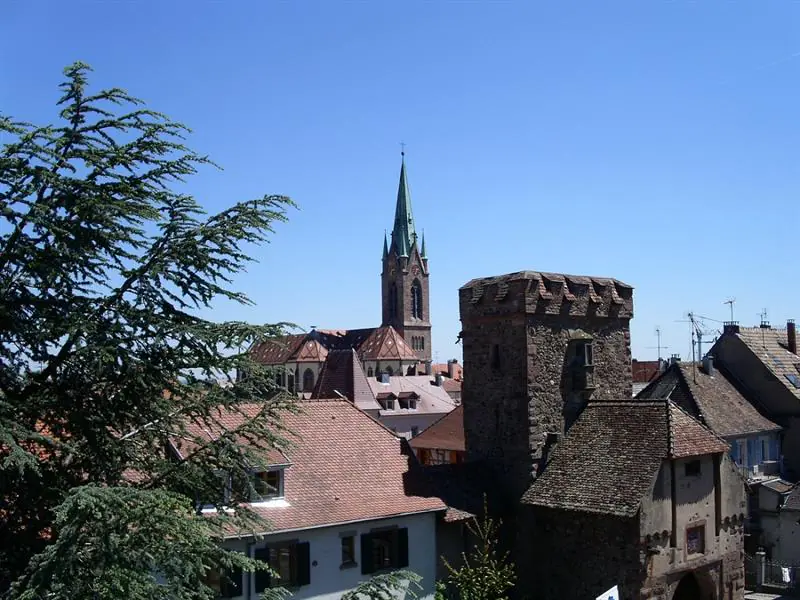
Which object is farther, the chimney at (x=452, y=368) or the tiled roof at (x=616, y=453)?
the chimney at (x=452, y=368)

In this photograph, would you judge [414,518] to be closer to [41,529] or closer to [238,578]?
[238,578]

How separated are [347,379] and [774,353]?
27306 mm

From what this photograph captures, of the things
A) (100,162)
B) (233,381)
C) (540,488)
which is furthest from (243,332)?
(540,488)

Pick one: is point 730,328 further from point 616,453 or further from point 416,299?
point 416,299

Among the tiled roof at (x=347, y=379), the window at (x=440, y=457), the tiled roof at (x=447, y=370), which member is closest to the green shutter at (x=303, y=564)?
the window at (x=440, y=457)

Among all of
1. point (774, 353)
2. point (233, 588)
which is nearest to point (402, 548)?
point (233, 588)

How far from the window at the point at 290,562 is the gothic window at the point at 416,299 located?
104137 millimetres

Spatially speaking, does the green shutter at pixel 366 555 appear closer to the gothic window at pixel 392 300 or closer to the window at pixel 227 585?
the window at pixel 227 585

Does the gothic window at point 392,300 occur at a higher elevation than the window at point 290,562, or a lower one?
higher

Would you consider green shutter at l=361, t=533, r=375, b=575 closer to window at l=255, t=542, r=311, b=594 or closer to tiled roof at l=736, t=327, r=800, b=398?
window at l=255, t=542, r=311, b=594

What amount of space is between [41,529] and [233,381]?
111 inches

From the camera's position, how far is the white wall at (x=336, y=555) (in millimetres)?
19859

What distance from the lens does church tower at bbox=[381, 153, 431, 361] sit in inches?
4847

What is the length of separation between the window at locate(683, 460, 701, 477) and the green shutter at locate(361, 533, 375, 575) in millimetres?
8443
